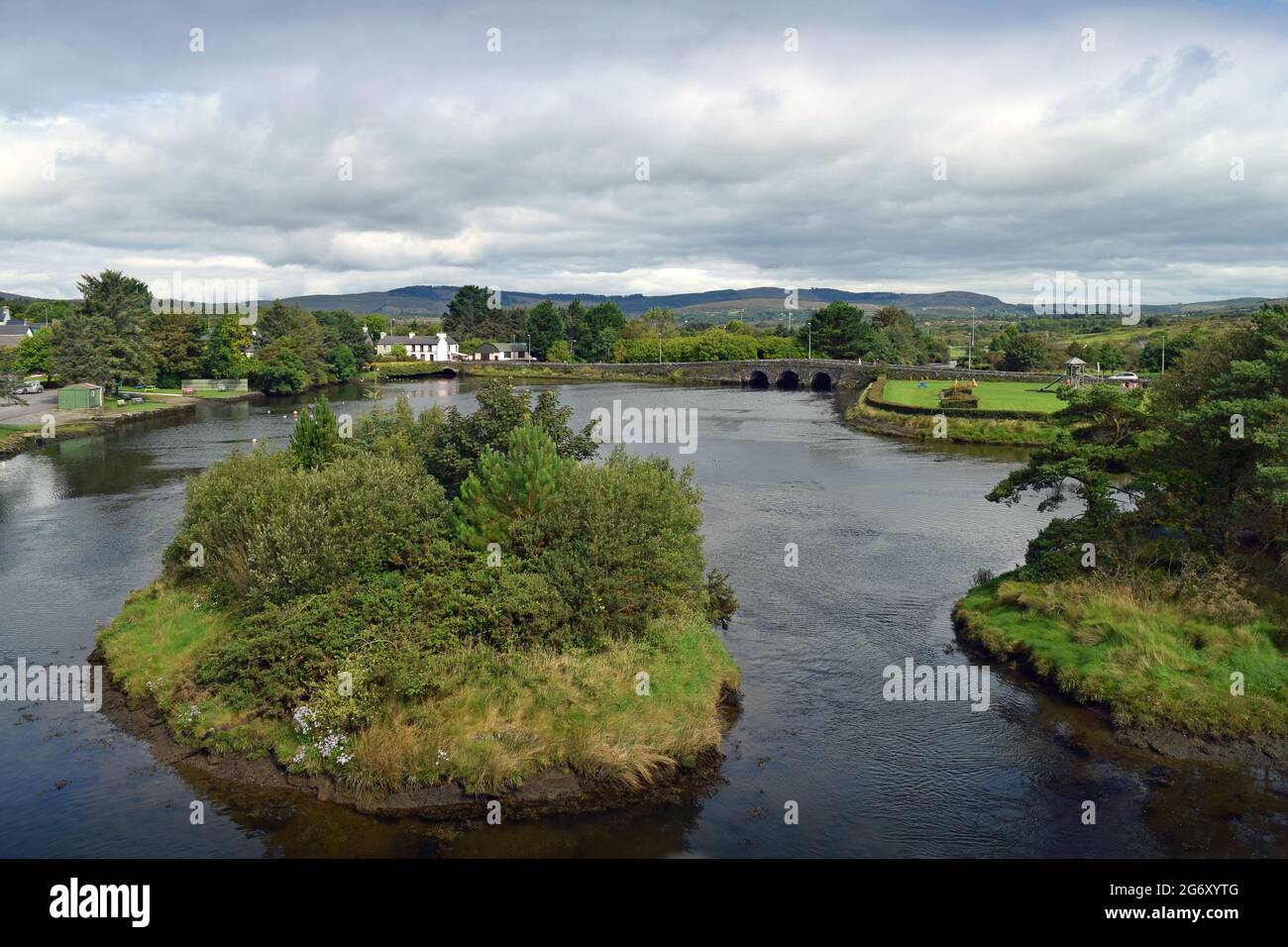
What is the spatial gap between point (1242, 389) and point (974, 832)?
18.4m

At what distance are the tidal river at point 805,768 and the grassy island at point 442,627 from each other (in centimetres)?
151

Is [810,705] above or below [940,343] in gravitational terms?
below

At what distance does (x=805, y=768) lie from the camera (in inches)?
960

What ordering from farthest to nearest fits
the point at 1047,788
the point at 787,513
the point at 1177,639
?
the point at 787,513 → the point at 1177,639 → the point at 1047,788

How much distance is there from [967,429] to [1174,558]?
54091mm

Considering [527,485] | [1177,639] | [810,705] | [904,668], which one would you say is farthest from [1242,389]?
[527,485]

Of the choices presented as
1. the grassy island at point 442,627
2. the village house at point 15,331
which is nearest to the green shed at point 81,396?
the village house at point 15,331

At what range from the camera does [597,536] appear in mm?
28625

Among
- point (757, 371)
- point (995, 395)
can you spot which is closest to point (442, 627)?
point (995, 395)

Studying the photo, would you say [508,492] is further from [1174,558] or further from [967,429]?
[967,429]

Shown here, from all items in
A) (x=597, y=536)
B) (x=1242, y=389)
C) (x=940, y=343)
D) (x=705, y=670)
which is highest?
(x=940, y=343)

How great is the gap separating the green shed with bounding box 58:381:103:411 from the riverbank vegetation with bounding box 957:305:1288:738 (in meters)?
94.7

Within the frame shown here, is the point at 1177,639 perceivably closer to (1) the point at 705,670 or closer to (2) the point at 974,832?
(2) the point at 974,832

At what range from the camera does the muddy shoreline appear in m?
22.1
